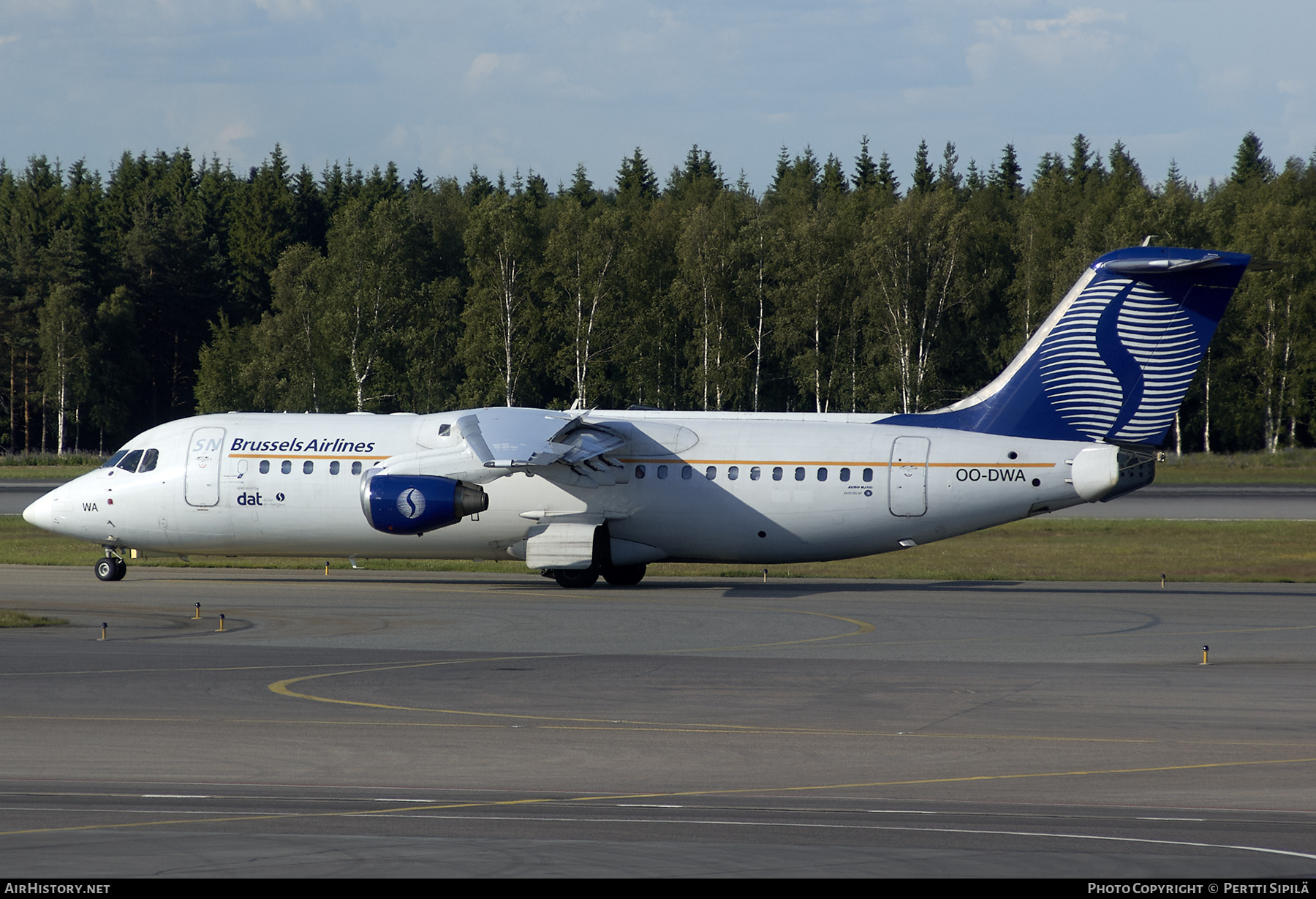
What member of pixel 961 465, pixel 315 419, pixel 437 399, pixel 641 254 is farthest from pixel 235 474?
pixel 641 254

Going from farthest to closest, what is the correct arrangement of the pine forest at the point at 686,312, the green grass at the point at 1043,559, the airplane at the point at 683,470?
the pine forest at the point at 686,312 → the green grass at the point at 1043,559 → the airplane at the point at 683,470

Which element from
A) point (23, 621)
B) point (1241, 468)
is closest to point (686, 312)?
point (1241, 468)

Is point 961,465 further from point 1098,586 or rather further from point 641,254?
point 641,254

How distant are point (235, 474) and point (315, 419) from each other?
237cm

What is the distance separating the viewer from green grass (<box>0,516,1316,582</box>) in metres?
35.5

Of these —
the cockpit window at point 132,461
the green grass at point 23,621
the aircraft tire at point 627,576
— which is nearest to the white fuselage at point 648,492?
the cockpit window at point 132,461

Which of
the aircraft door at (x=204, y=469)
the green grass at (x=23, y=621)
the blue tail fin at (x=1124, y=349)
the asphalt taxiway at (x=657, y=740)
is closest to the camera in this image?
the asphalt taxiway at (x=657, y=740)

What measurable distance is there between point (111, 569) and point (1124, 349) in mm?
24135

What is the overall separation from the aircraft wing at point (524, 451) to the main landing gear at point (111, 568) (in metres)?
7.09

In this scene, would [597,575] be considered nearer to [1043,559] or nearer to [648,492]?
[648,492]

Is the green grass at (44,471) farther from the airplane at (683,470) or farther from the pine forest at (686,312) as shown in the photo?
the airplane at (683,470)

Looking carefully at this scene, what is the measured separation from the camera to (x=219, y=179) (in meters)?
136

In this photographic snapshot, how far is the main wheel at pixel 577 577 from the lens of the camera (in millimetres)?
31797

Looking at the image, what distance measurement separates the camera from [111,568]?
105ft
